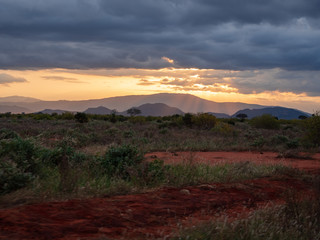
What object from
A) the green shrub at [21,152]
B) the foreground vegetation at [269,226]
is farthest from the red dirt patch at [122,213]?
the green shrub at [21,152]

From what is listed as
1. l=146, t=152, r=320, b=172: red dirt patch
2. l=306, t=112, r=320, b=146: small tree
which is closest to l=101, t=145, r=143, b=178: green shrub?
l=146, t=152, r=320, b=172: red dirt patch

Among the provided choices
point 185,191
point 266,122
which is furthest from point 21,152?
point 266,122

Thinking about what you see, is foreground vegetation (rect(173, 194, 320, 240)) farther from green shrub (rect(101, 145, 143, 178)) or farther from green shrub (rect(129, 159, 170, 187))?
green shrub (rect(101, 145, 143, 178))

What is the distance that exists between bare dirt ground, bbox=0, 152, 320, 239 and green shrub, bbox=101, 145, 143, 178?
1.83 m

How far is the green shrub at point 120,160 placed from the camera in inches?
336

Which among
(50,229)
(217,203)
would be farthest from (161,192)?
(50,229)

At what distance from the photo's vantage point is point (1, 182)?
5.92 metres

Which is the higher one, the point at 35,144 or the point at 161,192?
the point at 35,144

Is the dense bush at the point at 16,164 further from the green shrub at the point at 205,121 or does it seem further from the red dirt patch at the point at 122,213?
the green shrub at the point at 205,121

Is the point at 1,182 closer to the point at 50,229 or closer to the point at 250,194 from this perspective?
the point at 50,229

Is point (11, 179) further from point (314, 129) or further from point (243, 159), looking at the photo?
point (314, 129)

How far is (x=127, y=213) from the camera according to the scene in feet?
16.9

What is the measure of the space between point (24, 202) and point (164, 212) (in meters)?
2.32

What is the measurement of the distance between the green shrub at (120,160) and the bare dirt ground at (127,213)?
5.99ft
